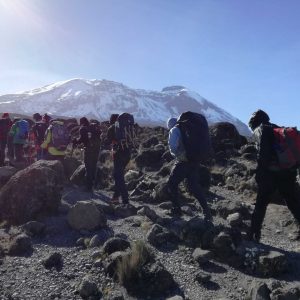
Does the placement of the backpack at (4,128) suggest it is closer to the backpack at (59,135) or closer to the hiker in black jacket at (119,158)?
the backpack at (59,135)

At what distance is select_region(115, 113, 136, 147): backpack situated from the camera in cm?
1068

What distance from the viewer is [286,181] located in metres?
7.75

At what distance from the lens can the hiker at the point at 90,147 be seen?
43.9ft

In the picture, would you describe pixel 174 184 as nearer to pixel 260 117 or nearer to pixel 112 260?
pixel 260 117

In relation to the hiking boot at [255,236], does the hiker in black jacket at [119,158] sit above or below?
above

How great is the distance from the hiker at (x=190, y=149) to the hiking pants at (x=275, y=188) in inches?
50.0

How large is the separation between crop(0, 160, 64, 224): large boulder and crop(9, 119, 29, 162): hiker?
20.9 ft

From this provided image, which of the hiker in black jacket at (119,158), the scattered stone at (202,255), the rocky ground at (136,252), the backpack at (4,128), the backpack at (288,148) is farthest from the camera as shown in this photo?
the backpack at (4,128)

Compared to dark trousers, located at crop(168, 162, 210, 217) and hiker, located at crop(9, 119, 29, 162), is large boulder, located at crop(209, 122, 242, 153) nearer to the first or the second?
hiker, located at crop(9, 119, 29, 162)

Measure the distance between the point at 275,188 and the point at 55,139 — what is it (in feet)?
25.8

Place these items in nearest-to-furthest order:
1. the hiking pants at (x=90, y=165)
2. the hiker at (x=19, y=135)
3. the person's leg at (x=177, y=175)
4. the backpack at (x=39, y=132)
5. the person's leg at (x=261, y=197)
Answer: the person's leg at (x=261, y=197) < the person's leg at (x=177, y=175) < the hiking pants at (x=90, y=165) < the backpack at (x=39, y=132) < the hiker at (x=19, y=135)

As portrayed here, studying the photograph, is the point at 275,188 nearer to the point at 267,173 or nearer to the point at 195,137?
the point at 267,173

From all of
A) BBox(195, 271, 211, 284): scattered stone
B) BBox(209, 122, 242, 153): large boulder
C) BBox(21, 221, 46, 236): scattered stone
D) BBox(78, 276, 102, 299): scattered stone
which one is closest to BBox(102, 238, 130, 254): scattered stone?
BBox(78, 276, 102, 299): scattered stone

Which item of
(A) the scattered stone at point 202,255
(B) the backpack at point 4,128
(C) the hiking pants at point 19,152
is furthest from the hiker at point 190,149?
(B) the backpack at point 4,128
